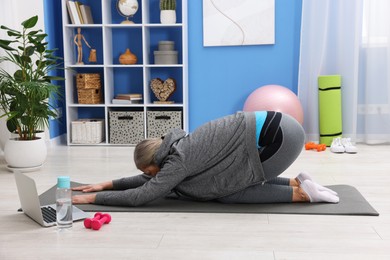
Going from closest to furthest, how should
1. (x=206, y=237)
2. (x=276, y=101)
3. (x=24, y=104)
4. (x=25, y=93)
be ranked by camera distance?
1. (x=206, y=237)
2. (x=24, y=104)
3. (x=25, y=93)
4. (x=276, y=101)

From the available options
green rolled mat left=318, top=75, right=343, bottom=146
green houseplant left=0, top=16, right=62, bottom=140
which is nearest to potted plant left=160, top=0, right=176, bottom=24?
green houseplant left=0, top=16, right=62, bottom=140

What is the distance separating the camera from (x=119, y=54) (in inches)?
196

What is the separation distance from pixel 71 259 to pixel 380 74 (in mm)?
3471

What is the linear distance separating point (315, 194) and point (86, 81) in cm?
283

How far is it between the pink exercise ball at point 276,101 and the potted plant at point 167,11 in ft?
3.41

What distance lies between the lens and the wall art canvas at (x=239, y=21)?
4.70 m

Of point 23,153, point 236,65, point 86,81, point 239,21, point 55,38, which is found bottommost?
point 23,153

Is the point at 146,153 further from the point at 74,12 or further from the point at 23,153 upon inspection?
the point at 74,12

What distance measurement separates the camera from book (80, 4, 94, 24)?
4.73 m

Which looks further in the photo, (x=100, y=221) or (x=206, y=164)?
(x=206, y=164)

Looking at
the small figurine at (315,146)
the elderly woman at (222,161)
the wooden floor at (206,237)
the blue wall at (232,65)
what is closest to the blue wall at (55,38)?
the blue wall at (232,65)

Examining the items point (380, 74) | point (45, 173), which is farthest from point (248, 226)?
point (380, 74)

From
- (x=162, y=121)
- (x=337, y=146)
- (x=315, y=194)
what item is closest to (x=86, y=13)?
(x=162, y=121)

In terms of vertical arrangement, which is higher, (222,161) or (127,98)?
(127,98)
